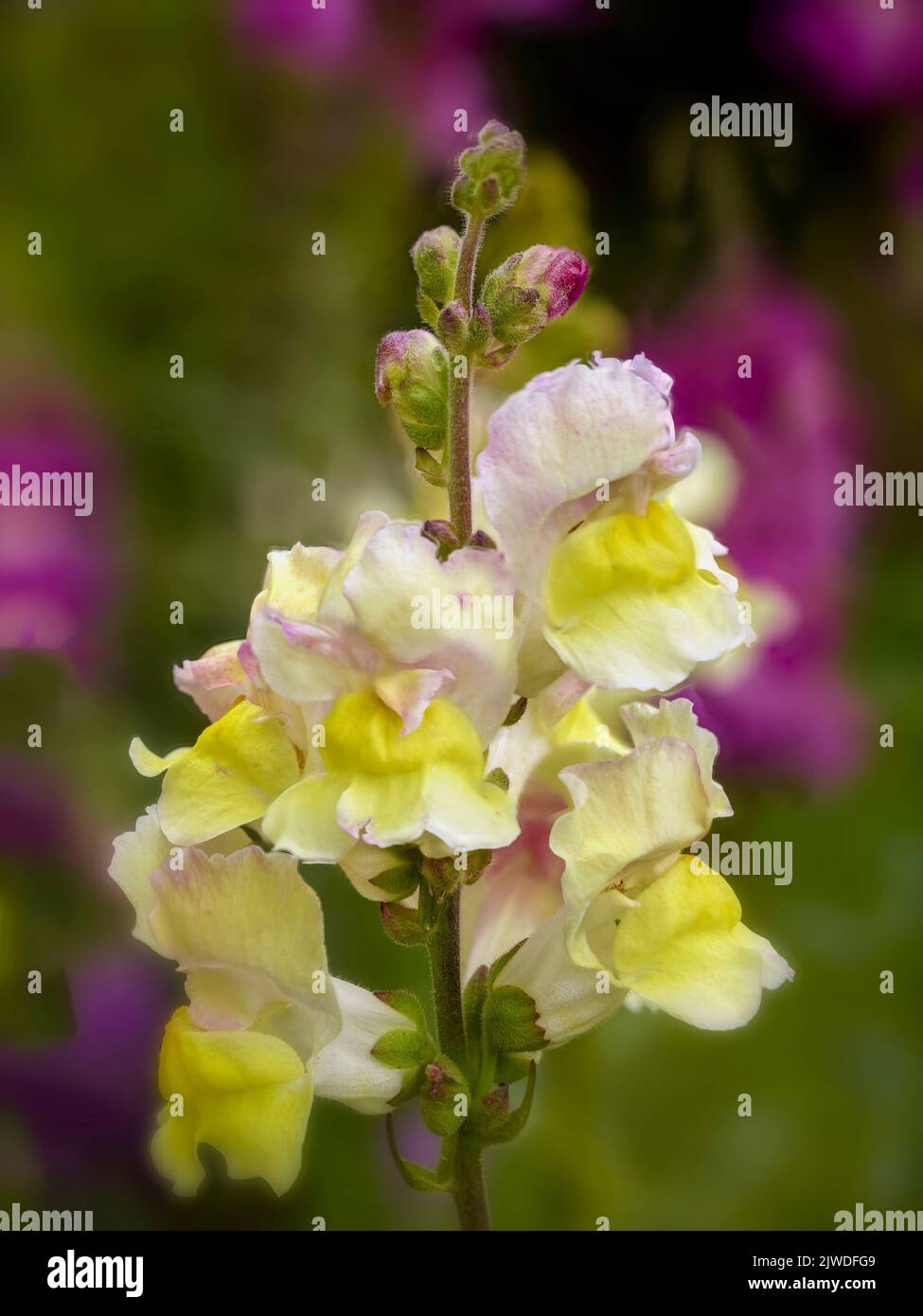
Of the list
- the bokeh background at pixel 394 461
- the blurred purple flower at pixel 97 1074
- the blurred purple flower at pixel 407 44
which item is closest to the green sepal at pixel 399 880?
the bokeh background at pixel 394 461

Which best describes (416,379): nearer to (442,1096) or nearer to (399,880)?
(399,880)

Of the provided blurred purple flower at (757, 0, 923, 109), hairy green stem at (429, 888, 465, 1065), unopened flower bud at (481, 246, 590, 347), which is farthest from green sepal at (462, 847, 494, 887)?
blurred purple flower at (757, 0, 923, 109)

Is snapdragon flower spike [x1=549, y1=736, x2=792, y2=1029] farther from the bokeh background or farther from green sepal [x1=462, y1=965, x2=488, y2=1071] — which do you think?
the bokeh background

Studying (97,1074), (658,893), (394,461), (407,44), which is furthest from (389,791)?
(407,44)

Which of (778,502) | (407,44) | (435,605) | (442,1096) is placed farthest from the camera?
(407,44)

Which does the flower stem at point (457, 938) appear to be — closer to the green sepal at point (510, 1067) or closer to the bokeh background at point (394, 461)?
the green sepal at point (510, 1067)

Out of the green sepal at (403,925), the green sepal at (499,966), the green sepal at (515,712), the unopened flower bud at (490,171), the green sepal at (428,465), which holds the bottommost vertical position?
the green sepal at (499,966)
